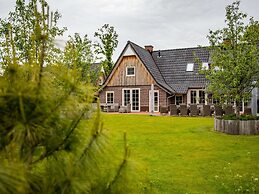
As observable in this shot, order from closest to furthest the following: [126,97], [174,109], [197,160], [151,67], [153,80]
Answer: [197,160] → [174,109] → [153,80] → [151,67] → [126,97]

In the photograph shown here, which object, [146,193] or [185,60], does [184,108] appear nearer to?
[185,60]

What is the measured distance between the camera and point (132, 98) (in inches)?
1257

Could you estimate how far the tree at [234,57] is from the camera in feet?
47.1

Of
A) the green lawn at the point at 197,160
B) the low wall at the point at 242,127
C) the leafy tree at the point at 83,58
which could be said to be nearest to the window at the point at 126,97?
the leafy tree at the point at 83,58

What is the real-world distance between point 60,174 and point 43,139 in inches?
10.1

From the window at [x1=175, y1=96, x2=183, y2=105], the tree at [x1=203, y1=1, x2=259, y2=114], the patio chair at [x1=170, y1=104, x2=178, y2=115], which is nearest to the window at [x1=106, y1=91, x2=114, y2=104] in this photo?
the window at [x1=175, y1=96, x2=183, y2=105]

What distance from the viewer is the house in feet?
99.0

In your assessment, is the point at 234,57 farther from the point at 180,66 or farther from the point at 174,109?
the point at 180,66

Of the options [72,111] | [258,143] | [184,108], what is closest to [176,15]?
[184,108]

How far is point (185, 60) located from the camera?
32.6m

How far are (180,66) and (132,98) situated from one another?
570cm

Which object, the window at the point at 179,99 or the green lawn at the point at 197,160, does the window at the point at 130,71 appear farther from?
the green lawn at the point at 197,160

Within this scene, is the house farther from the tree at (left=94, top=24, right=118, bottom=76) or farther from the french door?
the tree at (left=94, top=24, right=118, bottom=76)

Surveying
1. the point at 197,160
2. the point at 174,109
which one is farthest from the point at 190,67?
the point at 197,160
